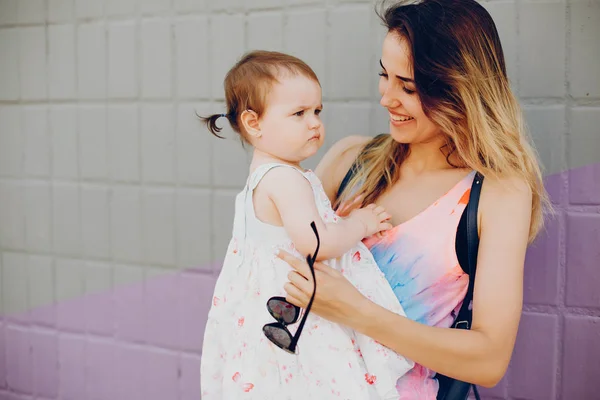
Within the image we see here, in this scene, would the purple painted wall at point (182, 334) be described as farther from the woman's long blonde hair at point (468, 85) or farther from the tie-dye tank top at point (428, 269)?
the tie-dye tank top at point (428, 269)

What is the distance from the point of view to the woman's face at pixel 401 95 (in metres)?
1.99

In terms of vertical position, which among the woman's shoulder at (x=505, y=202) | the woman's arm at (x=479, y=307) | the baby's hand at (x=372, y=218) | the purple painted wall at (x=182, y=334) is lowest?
the purple painted wall at (x=182, y=334)

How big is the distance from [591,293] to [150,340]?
1890 millimetres

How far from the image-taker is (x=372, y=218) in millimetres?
1979

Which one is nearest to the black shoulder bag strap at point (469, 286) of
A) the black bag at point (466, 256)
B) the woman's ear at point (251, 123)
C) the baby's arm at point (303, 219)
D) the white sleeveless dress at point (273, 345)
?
the black bag at point (466, 256)

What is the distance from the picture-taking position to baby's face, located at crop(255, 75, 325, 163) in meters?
1.93

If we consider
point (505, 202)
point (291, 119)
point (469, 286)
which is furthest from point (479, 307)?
point (291, 119)

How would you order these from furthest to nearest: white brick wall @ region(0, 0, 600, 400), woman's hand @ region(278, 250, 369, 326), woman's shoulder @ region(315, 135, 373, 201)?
white brick wall @ region(0, 0, 600, 400) → woman's shoulder @ region(315, 135, 373, 201) → woman's hand @ region(278, 250, 369, 326)

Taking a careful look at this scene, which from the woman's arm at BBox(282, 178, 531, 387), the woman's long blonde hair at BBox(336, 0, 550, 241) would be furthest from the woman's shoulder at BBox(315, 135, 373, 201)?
the woman's arm at BBox(282, 178, 531, 387)

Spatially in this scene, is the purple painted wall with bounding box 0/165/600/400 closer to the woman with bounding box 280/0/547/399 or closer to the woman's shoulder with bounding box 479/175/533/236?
the woman with bounding box 280/0/547/399

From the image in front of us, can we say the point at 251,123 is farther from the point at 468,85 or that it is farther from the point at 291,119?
the point at 468,85

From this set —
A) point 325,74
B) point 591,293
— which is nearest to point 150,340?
point 325,74

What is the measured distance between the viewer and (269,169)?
74.7 inches

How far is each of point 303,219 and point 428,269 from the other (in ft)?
1.28
